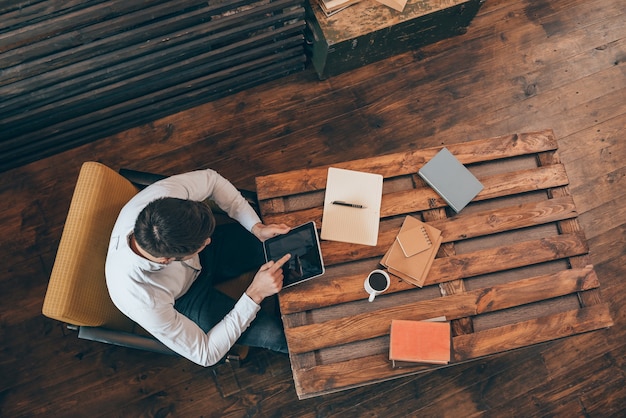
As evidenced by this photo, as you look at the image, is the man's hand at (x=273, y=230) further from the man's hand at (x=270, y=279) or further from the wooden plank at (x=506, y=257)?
the wooden plank at (x=506, y=257)

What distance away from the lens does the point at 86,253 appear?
159 centimetres

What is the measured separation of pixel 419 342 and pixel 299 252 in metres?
0.52

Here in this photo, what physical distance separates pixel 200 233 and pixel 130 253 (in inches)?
10.2

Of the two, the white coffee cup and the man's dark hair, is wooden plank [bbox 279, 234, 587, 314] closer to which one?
the white coffee cup

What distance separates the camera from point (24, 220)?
2471 millimetres

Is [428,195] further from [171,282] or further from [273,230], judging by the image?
[171,282]

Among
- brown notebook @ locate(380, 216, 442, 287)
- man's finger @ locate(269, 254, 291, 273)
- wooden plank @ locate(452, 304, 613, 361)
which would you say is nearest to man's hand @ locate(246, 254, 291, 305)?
man's finger @ locate(269, 254, 291, 273)

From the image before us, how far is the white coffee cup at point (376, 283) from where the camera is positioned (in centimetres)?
167

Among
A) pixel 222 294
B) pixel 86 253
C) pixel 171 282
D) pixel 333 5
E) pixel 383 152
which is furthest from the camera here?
pixel 383 152

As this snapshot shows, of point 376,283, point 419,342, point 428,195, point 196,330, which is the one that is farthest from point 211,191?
point 419,342

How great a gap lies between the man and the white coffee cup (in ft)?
0.99

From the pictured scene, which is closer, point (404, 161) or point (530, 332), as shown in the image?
point (530, 332)

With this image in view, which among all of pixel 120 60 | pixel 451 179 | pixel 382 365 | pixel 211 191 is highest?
pixel 120 60

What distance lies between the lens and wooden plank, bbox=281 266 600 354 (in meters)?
1.66
